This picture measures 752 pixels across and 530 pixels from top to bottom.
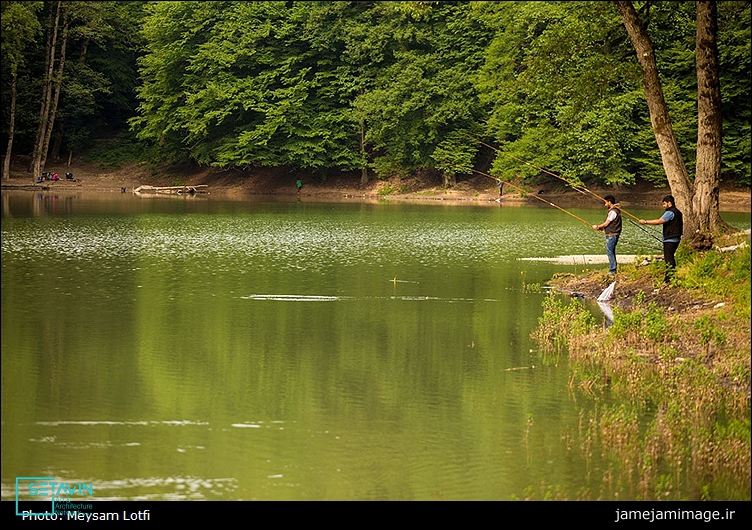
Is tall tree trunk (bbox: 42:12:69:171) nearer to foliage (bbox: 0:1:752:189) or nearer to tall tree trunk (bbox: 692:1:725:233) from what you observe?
foliage (bbox: 0:1:752:189)

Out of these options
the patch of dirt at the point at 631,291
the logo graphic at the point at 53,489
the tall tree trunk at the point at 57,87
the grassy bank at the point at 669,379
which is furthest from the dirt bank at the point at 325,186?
the logo graphic at the point at 53,489

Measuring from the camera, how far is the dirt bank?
5534 cm

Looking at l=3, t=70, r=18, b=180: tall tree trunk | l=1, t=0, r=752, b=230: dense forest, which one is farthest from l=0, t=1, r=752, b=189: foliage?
l=3, t=70, r=18, b=180: tall tree trunk

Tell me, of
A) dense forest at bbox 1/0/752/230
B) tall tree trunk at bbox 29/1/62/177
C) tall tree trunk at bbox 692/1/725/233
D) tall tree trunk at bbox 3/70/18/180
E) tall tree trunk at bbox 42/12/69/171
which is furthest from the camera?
tall tree trunk at bbox 42/12/69/171

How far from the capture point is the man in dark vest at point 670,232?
61.2 feet

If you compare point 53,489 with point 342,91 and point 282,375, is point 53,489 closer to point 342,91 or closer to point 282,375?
point 282,375

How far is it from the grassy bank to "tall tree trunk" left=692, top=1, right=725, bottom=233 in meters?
0.89

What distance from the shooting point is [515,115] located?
189 feet

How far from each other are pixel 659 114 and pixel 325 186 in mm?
45475

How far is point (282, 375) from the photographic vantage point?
13453mm

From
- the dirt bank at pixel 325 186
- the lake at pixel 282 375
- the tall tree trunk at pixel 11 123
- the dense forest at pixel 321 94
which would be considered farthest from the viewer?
the tall tree trunk at pixel 11 123

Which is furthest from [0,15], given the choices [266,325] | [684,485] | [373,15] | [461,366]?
[684,485]

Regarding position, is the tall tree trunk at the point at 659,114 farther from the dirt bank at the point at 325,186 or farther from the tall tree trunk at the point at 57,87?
the tall tree trunk at the point at 57,87

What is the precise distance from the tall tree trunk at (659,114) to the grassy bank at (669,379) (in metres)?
1.54
